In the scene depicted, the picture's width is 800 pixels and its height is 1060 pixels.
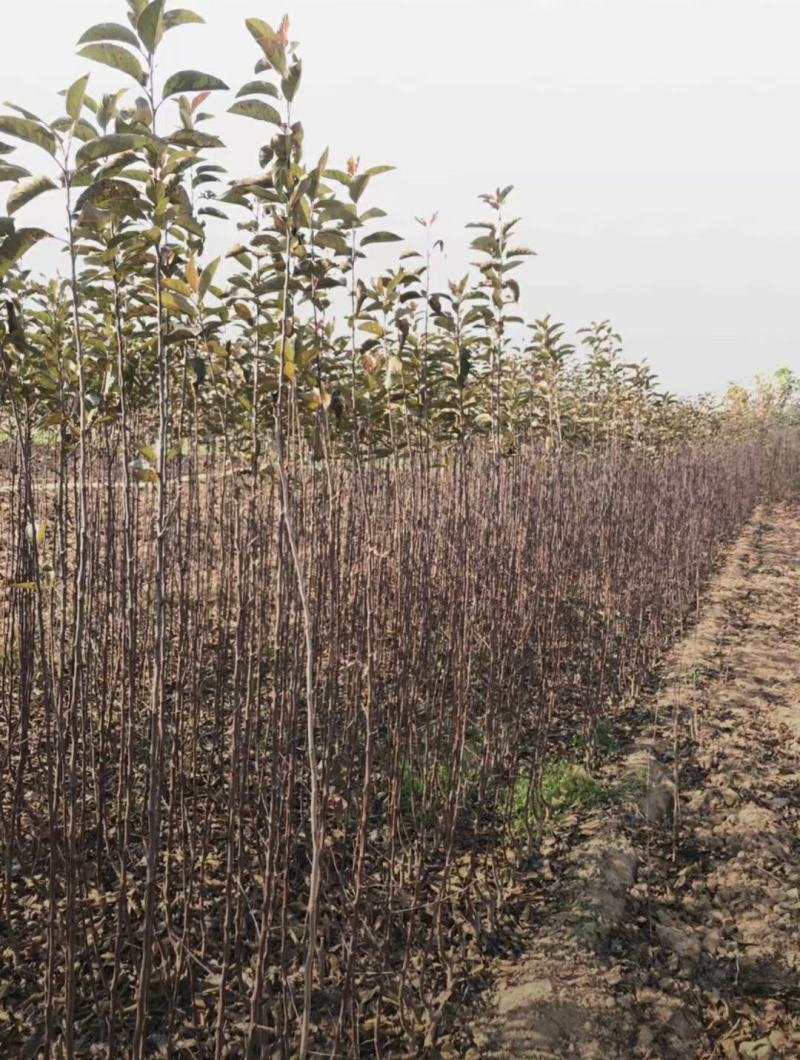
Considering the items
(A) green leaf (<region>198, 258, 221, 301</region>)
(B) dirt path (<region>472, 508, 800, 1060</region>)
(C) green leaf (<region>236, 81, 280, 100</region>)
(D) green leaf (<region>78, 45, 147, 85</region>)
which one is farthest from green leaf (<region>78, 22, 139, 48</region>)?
(B) dirt path (<region>472, 508, 800, 1060</region>)

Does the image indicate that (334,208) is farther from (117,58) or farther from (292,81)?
(117,58)

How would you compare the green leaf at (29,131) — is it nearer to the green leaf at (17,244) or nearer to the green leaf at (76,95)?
the green leaf at (76,95)

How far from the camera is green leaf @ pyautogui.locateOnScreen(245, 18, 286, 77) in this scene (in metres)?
1.47

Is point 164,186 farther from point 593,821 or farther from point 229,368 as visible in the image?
point 593,821

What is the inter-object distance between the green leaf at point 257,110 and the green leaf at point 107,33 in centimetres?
22

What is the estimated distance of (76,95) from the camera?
55.8 inches

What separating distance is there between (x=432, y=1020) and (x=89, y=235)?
7.58ft

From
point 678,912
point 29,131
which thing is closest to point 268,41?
point 29,131

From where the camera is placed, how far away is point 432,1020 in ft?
6.93

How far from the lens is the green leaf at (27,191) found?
143 cm

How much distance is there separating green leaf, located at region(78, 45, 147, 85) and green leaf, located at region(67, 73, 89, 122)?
94 mm

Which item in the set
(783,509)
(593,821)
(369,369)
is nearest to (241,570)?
(369,369)

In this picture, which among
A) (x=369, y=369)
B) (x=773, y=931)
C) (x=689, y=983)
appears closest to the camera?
(x=689, y=983)

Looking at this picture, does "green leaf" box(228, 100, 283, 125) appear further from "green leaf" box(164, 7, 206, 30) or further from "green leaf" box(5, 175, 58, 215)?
"green leaf" box(5, 175, 58, 215)
